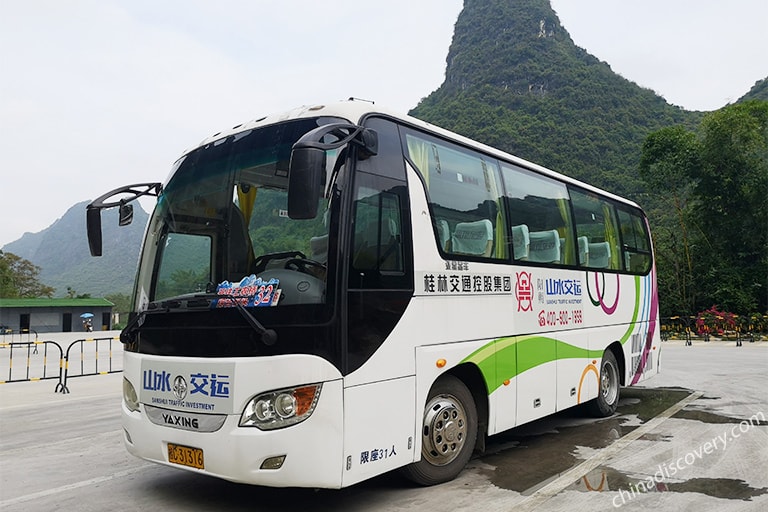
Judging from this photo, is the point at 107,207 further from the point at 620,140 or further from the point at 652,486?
the point at 620,140

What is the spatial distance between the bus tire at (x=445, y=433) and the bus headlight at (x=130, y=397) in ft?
7.09

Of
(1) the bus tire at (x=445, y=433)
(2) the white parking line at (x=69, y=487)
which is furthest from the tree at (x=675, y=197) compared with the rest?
(2) the white parking line at (x=69, y=487)

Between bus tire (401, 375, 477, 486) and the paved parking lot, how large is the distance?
0.44ft

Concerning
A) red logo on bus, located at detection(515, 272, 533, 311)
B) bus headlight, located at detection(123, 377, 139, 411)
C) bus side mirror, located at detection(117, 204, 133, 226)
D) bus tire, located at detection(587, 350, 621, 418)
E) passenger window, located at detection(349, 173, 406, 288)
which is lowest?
bus tire, located at detection(587, 350, 621, 418)

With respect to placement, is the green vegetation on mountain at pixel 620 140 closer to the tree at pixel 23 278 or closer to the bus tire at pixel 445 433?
the bus tire at pixel 445 433

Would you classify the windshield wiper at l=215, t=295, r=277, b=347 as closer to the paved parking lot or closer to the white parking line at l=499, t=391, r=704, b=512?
the paved parking lot

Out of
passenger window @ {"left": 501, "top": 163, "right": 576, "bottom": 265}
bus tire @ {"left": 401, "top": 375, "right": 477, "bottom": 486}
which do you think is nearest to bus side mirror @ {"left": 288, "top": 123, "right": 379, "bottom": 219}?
bus tire @ {"left": 401, "top": 375, "right": 477, "bottom": 486}

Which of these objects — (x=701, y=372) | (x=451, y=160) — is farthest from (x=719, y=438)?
(x=701, y=372)

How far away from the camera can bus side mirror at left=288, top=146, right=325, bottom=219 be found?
3.67 m

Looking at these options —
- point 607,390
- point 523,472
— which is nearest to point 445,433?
point 523,472

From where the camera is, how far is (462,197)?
18.1 ft

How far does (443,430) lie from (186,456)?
81.5 inches

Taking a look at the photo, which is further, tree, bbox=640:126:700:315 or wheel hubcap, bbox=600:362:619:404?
tree, bbox=640:126:700:315

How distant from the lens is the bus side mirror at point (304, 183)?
12.0 feet
